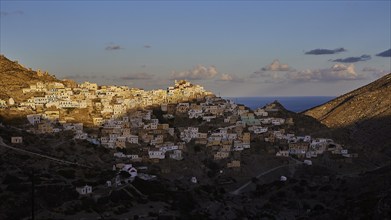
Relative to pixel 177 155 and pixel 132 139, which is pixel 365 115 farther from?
pixel 132 139

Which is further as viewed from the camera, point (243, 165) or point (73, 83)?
point (73, 83)

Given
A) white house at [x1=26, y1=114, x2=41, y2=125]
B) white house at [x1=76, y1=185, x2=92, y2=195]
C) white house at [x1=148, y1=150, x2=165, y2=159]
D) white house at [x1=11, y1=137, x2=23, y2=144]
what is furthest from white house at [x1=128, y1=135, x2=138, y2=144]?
white house at [x1=76, y1=185, x2=92, y2=195]

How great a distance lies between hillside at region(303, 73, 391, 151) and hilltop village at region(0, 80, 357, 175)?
16.8 m

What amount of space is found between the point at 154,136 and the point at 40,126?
17.2 meters

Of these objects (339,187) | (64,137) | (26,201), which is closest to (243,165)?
(339,187)

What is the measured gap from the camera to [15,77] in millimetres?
108875

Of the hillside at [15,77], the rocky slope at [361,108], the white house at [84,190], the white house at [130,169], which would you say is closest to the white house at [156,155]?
the white house at [130,169]

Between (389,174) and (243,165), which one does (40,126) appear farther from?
(389,174)

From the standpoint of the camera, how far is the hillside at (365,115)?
105150mm

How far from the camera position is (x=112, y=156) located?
77438 millimetres

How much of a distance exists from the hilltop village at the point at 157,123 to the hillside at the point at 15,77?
2647 millimetres

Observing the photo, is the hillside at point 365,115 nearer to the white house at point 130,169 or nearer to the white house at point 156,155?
the white house at point 156,155

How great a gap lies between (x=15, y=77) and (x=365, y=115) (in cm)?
7341

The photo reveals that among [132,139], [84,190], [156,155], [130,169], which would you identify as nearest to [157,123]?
[132,139]
